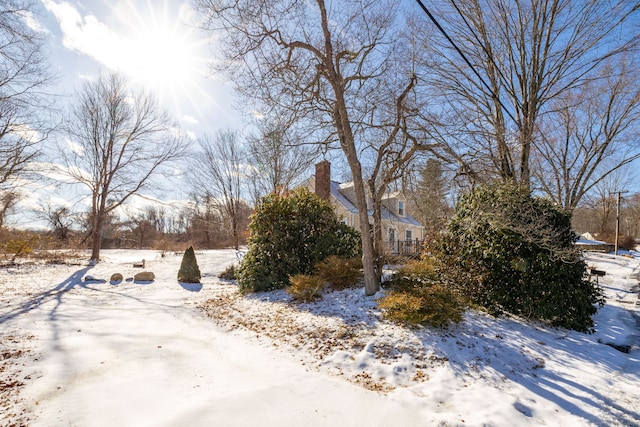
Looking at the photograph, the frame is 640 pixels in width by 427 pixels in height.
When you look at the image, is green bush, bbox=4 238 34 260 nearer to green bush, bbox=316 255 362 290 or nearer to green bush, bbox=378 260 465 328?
green bush, bbox=316 255 362 290

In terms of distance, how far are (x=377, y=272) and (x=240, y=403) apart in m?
4.39

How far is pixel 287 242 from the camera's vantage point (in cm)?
828

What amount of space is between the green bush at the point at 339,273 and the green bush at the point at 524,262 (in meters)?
2.26

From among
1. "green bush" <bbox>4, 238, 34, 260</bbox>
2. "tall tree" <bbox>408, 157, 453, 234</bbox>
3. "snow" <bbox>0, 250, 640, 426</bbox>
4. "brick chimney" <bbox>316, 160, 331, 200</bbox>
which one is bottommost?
"snow" <bbox>0, 250, 640, 426</bbox>

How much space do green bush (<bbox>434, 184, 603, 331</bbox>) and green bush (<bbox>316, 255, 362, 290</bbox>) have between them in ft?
7.43

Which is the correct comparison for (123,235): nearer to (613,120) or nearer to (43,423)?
(43,423)

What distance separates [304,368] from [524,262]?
4.23 m

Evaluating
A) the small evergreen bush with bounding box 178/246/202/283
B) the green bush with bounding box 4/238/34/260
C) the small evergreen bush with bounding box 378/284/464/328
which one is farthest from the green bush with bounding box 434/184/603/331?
the green bush with bounding box 4/238/34/260

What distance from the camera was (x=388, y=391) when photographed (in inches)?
128

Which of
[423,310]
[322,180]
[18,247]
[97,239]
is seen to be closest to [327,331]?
[423,310]

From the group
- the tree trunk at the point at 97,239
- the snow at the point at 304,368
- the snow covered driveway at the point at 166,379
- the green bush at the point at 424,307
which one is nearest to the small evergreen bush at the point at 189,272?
the snow at the point at 304,368

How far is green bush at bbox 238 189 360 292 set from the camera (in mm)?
8078

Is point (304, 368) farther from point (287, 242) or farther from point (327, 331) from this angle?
point (287, 242)

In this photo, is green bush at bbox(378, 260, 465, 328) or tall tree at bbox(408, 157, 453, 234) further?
tall tree at bbox(408, 157, 453, 234)
